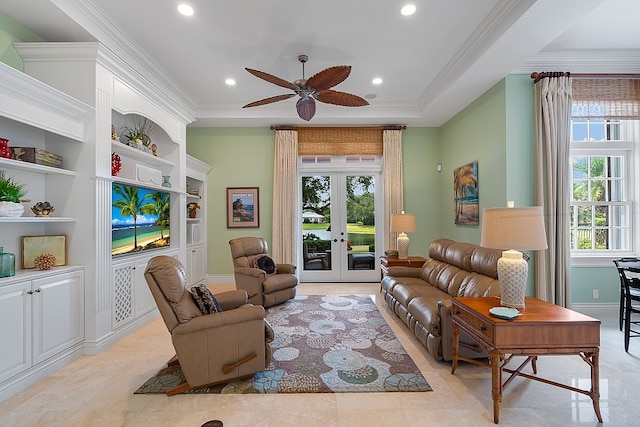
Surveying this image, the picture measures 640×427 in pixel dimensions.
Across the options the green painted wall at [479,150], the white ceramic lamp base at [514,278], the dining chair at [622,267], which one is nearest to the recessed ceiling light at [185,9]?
the white ceramic lamp base at [514,278]

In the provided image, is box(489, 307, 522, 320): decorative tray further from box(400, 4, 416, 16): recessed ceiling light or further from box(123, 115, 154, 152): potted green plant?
box(123, 115, 154, 152): potted green plant

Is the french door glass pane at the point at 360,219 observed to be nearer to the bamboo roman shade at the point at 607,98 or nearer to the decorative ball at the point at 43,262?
the bamboo roman shade at the point at 607,98

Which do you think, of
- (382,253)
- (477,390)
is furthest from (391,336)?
(382,253)

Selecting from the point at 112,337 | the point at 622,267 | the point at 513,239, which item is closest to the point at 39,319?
the point at 112,337

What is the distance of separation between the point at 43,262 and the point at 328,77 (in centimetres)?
320

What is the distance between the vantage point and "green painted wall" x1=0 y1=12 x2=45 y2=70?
111 inches

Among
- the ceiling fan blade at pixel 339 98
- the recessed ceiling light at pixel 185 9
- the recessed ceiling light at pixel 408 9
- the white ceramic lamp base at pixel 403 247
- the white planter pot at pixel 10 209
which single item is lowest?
the white ceramic lamp base at pixel 403 247

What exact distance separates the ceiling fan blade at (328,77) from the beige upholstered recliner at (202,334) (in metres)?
2.27

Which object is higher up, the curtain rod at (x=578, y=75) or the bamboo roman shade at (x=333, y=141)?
the curtain rod at (x=578, y=75)

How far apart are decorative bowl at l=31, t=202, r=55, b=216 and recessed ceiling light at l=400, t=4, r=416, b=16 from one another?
12.8ft

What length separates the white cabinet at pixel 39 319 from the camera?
7.74ft

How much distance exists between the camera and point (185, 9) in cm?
306

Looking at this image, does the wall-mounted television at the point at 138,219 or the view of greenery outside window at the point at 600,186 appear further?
the view of greenery outside window at the point at 600,186

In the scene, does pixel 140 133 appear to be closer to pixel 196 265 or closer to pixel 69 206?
pixel 69 206
